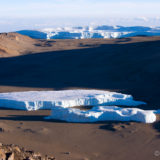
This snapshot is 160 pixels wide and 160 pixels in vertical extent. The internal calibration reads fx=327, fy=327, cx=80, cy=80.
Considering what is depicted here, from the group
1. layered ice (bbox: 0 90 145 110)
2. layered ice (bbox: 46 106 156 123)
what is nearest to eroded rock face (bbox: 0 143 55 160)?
layered ice (bbox: 46 106 156 123)

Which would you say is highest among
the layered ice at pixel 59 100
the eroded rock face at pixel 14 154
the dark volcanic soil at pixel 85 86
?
the eroded rock face at pixel 14 154

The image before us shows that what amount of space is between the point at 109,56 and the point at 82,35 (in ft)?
135

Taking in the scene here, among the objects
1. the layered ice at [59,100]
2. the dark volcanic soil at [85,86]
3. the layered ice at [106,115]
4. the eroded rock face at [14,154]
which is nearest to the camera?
the eroded rock face at [14,154]

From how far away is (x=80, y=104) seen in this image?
16.6m

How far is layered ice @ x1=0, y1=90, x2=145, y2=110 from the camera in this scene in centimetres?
1598

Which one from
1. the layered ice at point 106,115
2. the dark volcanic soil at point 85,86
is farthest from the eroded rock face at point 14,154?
the layered ice at point 106,115

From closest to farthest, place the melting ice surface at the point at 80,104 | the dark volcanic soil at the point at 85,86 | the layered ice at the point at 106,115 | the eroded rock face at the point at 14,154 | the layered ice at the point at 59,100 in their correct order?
the eroded rock face at the point at 14,154
the dark volcanic soil at the point at 85,86
the layered ice at the point at 106,115
the melting ice surface at the point at 80,104
the layered ice at the point at 59,100

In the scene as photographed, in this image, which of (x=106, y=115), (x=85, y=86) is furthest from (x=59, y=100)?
(x=85, y=86)

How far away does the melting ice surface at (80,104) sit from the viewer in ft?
45.6

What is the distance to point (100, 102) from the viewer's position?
16.7 m

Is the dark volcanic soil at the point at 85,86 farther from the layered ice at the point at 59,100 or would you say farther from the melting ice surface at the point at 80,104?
the layered ice at the point at 59,100

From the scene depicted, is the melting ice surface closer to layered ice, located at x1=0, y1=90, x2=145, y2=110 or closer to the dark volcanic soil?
layered ice, located at x1=0, y1=90, x2=145, y2=110

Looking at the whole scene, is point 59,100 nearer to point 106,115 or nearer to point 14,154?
point 106,115

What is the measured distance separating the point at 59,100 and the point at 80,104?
1.19 meters
